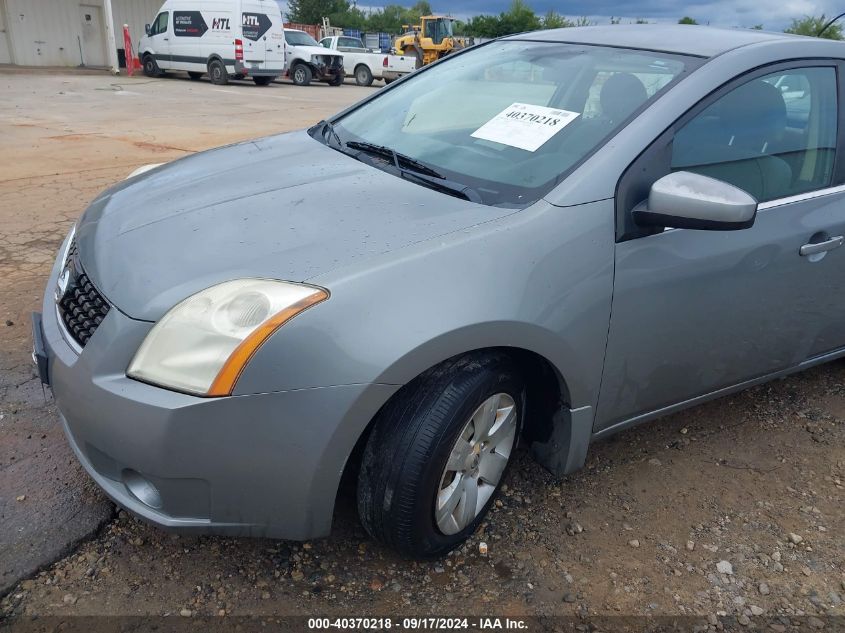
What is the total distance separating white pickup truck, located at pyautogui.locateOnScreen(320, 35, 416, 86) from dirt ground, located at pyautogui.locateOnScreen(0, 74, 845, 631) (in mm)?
22068

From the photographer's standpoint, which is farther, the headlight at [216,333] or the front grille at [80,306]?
the front grille at [80,306]

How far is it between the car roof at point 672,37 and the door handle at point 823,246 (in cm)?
74

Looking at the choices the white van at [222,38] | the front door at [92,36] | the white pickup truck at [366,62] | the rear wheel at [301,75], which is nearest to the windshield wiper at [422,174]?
the white van at [222,38]

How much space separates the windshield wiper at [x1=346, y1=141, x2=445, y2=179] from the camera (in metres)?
2.33

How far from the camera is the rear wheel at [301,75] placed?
21938 millimetres

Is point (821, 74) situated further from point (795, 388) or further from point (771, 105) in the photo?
point (795, 388)

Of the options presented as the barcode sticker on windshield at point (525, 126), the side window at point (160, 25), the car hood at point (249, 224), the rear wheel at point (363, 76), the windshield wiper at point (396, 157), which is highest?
the side window at point (160, 25)

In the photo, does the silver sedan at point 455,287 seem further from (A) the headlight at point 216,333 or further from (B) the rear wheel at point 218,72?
(B) the rear wheel at point 218,72

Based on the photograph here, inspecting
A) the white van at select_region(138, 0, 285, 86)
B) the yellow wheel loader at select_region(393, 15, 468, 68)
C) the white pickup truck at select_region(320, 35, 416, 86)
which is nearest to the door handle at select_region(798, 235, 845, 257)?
the white van at select_region(138, 0, 285, 86)

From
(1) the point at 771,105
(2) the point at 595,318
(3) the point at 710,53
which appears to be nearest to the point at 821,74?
(1) the point at 771,105

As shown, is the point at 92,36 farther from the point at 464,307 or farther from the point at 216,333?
the point at 464,307

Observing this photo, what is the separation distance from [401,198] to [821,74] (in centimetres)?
176

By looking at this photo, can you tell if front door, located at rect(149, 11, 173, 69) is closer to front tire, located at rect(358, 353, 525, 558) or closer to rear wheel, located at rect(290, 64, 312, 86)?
rear wheel, located at rect(290, 64, 312, 86)

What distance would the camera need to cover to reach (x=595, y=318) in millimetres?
2039
